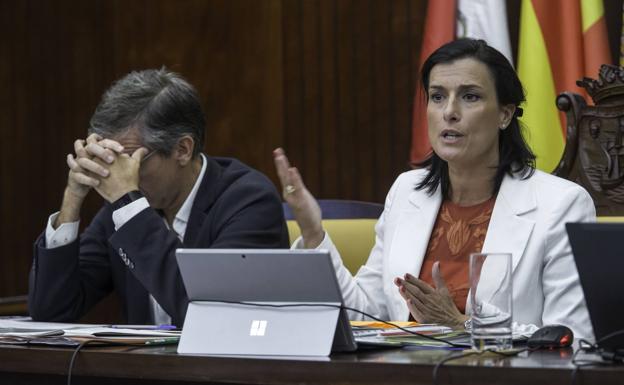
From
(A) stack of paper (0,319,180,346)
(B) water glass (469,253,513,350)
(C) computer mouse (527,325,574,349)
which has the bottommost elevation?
(A) stack of paper (0,319,180,346)

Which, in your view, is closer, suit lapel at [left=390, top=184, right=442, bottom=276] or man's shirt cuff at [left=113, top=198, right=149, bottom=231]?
man's shirt cuff at [left=113, top=198, right=149, bottom=231]

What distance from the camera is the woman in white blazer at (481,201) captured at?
2.55m

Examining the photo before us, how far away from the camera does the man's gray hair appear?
9.14ft

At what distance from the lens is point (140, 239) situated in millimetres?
2443

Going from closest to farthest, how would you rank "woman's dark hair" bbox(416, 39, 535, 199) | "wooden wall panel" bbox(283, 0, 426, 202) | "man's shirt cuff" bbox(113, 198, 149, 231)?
"man's shirt cuff" bbox(113, 198, 149, 231), "woman's dark hair" bbox(416, 39, 535, 199), "wooden wall panel" bbox(283, 0, 426, 202)

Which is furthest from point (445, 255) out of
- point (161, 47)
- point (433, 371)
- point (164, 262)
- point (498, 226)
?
point (161, 47)

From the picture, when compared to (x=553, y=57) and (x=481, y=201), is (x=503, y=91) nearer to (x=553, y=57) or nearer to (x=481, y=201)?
(x=481, y=201)

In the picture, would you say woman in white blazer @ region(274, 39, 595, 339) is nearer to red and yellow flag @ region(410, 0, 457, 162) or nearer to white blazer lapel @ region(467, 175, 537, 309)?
white blazer lapel @ region(467, 175, 537, 309)

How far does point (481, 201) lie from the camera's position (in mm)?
2846

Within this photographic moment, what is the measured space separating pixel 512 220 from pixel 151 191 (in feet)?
3.22

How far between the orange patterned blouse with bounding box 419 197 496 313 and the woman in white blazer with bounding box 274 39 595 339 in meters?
0.02

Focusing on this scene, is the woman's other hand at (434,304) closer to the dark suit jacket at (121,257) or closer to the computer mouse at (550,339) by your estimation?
the computer mouse at (550,339)

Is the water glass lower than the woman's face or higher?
lower

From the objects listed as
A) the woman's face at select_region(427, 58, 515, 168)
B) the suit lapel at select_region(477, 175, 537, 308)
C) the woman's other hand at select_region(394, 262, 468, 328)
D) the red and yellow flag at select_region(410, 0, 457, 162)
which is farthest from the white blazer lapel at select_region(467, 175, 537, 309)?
the red and yellow flag at select_region(410, 0, 457, 162)
